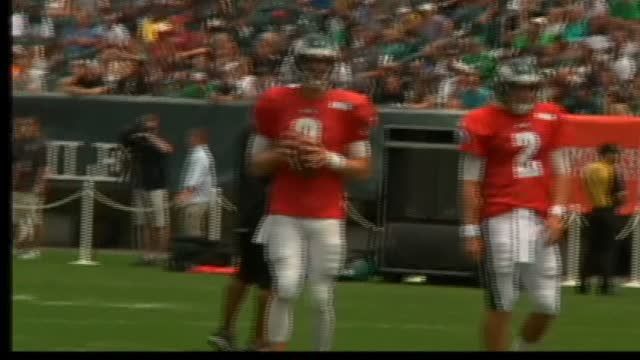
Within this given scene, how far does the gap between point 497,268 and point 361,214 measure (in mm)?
10451

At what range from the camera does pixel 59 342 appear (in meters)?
11.8

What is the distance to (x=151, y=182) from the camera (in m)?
20.9

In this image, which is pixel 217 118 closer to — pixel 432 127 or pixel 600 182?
pixel 432 127

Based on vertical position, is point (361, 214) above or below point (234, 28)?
below

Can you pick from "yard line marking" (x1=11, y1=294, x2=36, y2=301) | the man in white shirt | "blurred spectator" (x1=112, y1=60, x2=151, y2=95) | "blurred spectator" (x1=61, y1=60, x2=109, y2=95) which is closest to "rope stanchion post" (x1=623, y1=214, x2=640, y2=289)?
the man in white shirt

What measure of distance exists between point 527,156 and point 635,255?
10.00m

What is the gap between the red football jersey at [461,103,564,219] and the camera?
9633mm

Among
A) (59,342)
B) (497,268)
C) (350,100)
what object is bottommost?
(59,342)

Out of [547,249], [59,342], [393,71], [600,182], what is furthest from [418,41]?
[547,249]

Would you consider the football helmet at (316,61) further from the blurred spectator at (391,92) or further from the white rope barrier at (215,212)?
the blurred spectator at (391,92)

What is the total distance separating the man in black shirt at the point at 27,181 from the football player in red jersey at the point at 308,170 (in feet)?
39.7

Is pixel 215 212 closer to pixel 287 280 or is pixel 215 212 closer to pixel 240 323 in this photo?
pixel 240 323

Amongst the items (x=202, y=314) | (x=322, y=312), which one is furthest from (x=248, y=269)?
(x=202, y=314)

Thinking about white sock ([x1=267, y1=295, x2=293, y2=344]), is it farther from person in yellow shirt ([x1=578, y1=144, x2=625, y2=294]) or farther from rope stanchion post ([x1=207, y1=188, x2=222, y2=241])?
rope stanchion post ([x1=207, y1=188, x2=222, y2=241])
